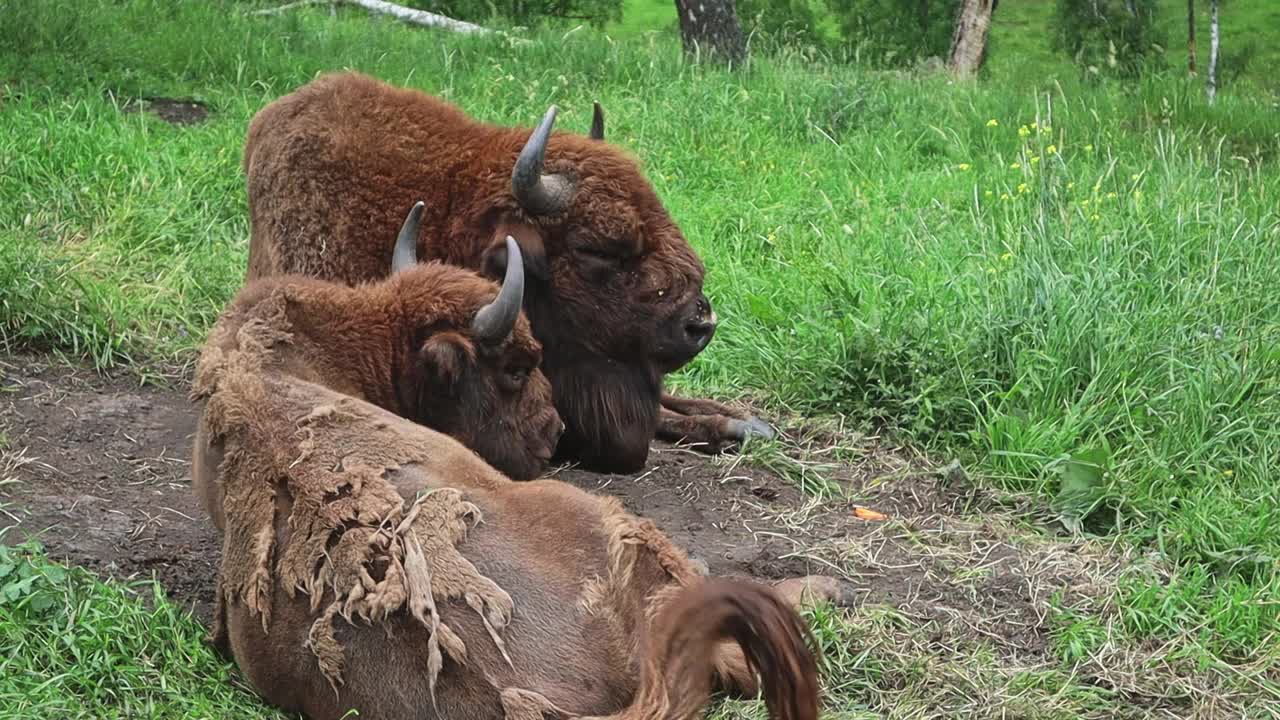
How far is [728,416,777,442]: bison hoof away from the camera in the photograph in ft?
19.6

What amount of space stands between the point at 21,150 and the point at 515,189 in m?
3.76

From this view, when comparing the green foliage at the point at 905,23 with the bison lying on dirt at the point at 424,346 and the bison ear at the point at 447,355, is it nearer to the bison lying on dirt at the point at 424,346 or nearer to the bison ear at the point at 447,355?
the bison lying on dirt at the point at 424,346

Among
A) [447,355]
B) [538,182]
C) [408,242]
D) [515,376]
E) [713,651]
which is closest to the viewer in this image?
[713,651]

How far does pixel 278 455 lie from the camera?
3664 mm

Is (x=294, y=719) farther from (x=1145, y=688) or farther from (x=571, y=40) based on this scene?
(x=571, y=40)

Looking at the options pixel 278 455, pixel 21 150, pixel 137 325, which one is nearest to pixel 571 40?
pixel 21 150

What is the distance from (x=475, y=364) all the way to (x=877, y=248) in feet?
11.1

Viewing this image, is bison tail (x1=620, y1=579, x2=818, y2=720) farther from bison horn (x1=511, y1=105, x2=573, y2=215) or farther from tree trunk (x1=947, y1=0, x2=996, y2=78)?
tree trunk (x1=947, y1=0, x2=996, y2=78)

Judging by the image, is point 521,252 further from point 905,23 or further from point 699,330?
point 905,23

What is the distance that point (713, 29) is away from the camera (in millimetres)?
11445

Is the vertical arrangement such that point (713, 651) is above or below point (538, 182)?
below

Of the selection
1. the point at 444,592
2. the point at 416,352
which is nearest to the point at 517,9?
the point at 416,352

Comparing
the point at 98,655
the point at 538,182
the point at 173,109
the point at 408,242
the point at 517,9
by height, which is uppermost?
the point at 538,182

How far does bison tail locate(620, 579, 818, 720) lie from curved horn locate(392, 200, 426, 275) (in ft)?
7.21
